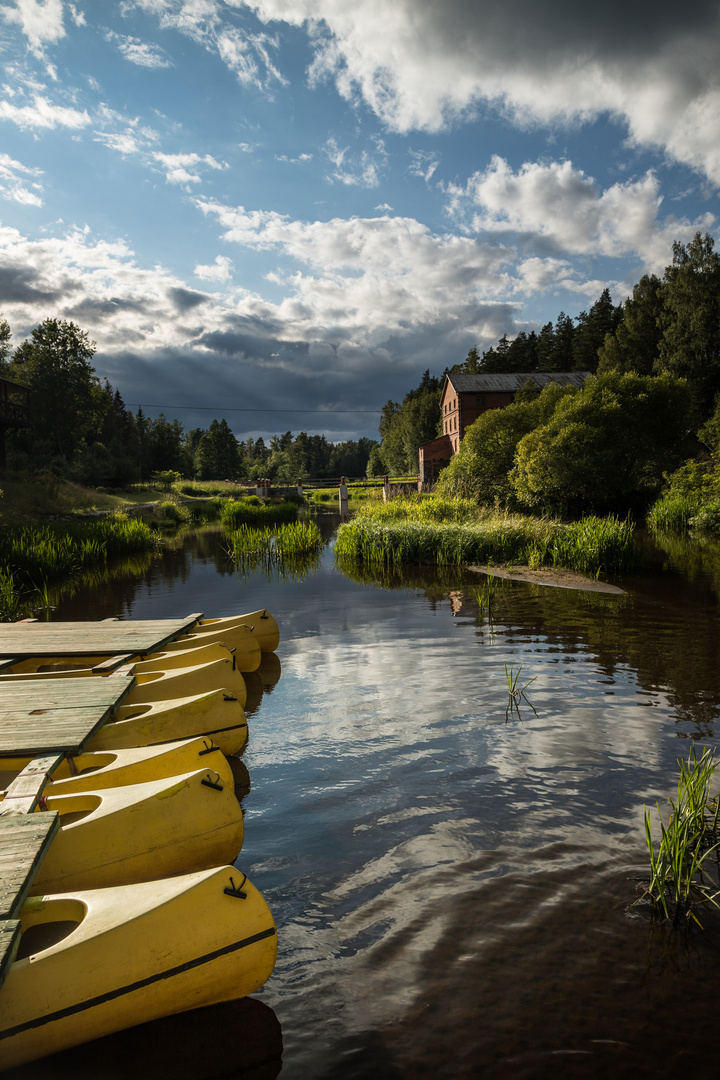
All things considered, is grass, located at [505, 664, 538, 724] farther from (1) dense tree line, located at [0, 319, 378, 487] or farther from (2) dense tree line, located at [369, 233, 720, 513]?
(1) dense tree line, located at [0, 319, 378, 487]

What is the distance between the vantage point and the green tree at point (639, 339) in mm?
51406

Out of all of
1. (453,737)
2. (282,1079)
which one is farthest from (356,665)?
(282,1079)

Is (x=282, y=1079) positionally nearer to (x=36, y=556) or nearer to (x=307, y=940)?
(x=307, y=940)

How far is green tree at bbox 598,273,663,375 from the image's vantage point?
5141cm

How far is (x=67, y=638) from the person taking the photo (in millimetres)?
7262

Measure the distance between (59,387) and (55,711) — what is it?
5847 centimetres

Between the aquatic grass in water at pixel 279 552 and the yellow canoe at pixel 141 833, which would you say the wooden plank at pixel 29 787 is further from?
the aquatic grass in water at pixel 279 552

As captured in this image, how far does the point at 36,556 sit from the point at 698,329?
157ft

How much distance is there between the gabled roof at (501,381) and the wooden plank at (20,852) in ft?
182

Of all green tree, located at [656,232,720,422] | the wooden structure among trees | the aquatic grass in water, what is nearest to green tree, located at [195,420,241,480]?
the wooden structure among trees

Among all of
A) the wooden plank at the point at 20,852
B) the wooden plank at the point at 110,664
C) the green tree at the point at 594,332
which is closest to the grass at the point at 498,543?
the wooden plank at the point at 110,664

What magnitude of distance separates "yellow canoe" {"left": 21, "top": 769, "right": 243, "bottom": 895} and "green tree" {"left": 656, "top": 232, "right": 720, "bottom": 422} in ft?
163

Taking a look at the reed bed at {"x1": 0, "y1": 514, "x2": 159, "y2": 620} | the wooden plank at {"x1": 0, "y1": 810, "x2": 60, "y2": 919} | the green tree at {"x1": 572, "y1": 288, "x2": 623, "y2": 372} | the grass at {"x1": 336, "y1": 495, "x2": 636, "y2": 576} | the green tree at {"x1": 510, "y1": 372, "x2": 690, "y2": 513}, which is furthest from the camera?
the green tree at {"x1": 572, "y1": 288, "x2": 623, "y2": 372}

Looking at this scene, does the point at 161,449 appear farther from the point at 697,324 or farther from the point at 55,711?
the point at 55,711
